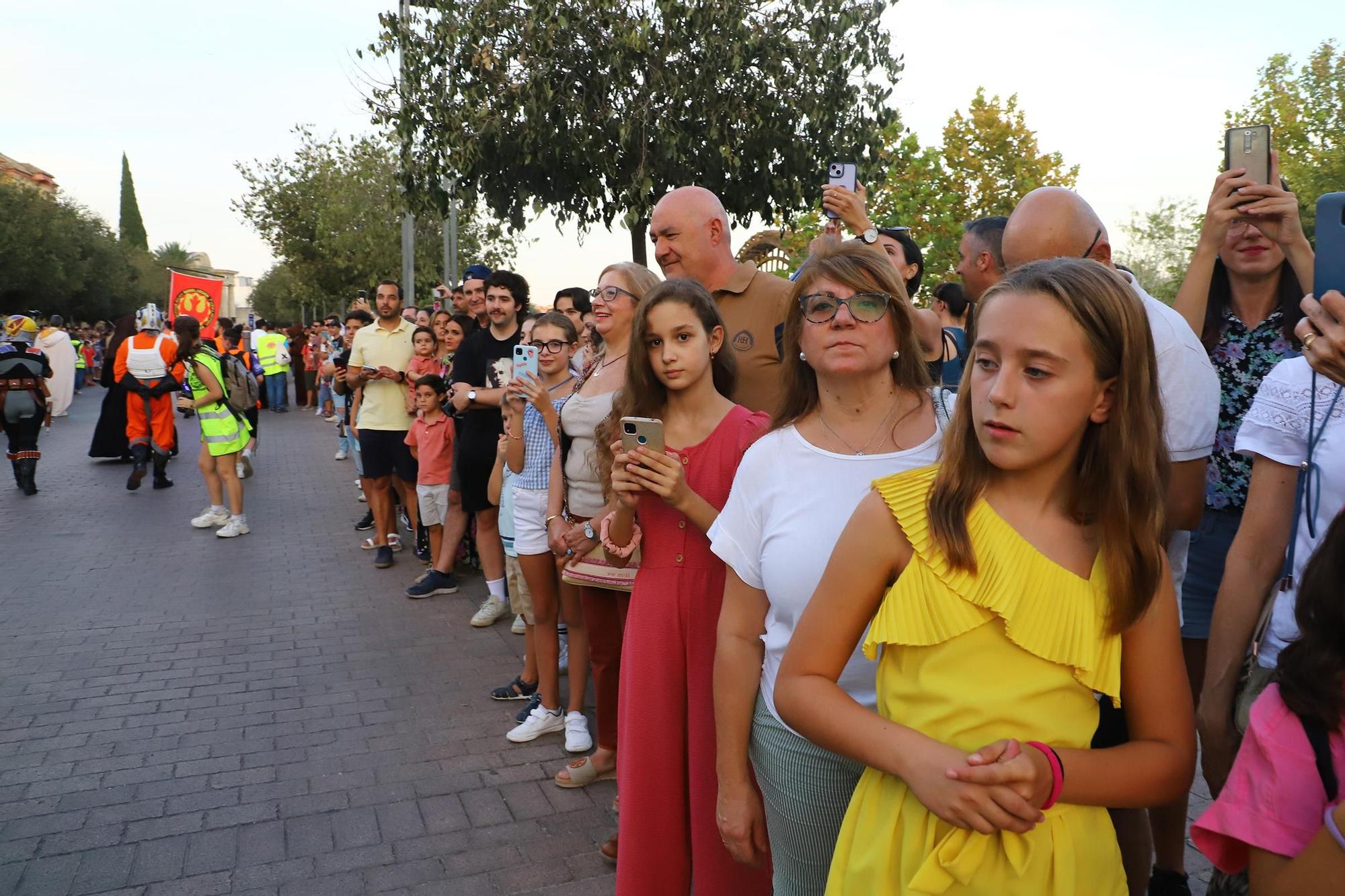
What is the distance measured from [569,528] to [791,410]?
176cm

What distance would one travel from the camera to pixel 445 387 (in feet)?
25.5

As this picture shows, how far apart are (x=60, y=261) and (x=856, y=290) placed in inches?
1824

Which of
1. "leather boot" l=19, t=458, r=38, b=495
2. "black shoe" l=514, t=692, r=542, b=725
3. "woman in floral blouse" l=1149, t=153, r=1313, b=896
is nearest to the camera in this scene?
"woman in floral blouse" l=1149, t=153, r=1313, b=896

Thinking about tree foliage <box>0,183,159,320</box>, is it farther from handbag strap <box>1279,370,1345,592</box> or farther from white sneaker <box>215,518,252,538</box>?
handbag strap <box>1279,370,1345,592</box>

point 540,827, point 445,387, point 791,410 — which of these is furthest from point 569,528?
point 445,387

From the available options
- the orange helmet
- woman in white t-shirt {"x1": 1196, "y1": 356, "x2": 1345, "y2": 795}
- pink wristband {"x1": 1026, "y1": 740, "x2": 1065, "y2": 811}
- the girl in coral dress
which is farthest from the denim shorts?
the orange helmet

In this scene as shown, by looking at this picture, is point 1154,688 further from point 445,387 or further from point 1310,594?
point 445,387

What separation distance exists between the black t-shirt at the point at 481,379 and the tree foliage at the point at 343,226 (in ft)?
59.0

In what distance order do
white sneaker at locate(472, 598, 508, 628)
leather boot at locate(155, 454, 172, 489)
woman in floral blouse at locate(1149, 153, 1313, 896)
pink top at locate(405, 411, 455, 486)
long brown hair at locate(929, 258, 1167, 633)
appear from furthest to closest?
leather boot at locate(155, 454, 172, 489) → pink top at locate(405, 411, 455, 486) → white sneaker at locate(472, 598, 508, 628) → woman in floral blouse at locate(1149, 153, 1313, 896) → long brown hair at locate(929, 258, 1167, 633)

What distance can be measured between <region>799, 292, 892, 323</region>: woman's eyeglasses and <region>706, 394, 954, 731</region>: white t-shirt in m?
0.30

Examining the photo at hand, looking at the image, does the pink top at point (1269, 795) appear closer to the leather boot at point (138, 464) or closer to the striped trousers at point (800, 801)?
the striped trousers at point (800, 801)

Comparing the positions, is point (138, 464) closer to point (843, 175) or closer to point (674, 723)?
point (843, 175)

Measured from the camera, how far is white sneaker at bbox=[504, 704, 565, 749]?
189 inches

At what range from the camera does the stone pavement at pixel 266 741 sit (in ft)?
11.9
